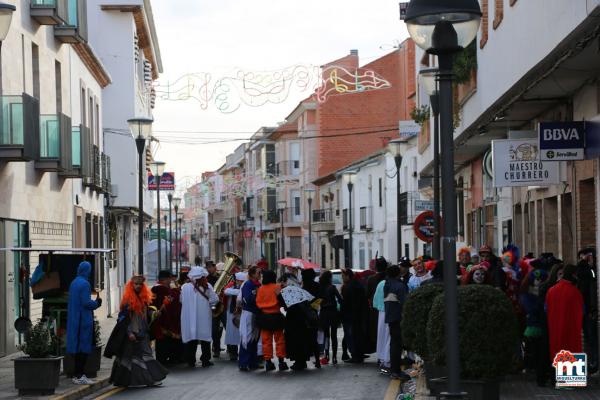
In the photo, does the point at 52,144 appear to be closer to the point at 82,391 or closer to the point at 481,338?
the point at 82,391

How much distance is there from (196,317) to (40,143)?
6264 millimetres

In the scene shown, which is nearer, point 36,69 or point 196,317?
point 196,317

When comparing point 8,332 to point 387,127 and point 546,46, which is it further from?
point 387,127

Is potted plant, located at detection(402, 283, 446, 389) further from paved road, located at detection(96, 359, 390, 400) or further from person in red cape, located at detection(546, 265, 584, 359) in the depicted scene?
person in red cape, located at detection(546, 265, 584, 359)

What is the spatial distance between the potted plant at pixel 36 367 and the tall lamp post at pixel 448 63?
26.8 feet

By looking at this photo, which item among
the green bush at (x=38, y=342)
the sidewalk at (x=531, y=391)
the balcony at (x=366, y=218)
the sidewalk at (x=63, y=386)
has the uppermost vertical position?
the balcony at (x=366, y=218)

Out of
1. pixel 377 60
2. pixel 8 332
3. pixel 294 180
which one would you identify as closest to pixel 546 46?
pixel 8 332

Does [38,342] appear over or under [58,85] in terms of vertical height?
under

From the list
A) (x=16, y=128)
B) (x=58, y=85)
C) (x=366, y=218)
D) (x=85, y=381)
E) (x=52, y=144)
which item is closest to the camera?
(x=85, y=381)

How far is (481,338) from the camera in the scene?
11.9 m

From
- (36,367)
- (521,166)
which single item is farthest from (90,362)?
(521,166)

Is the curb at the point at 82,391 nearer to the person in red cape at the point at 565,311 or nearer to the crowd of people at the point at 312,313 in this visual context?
the crowd of people at the point at 312,313

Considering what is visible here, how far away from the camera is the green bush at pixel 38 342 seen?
1552 centimetres

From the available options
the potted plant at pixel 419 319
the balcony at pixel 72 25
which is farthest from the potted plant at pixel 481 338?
the balcony at pixel 72 25
